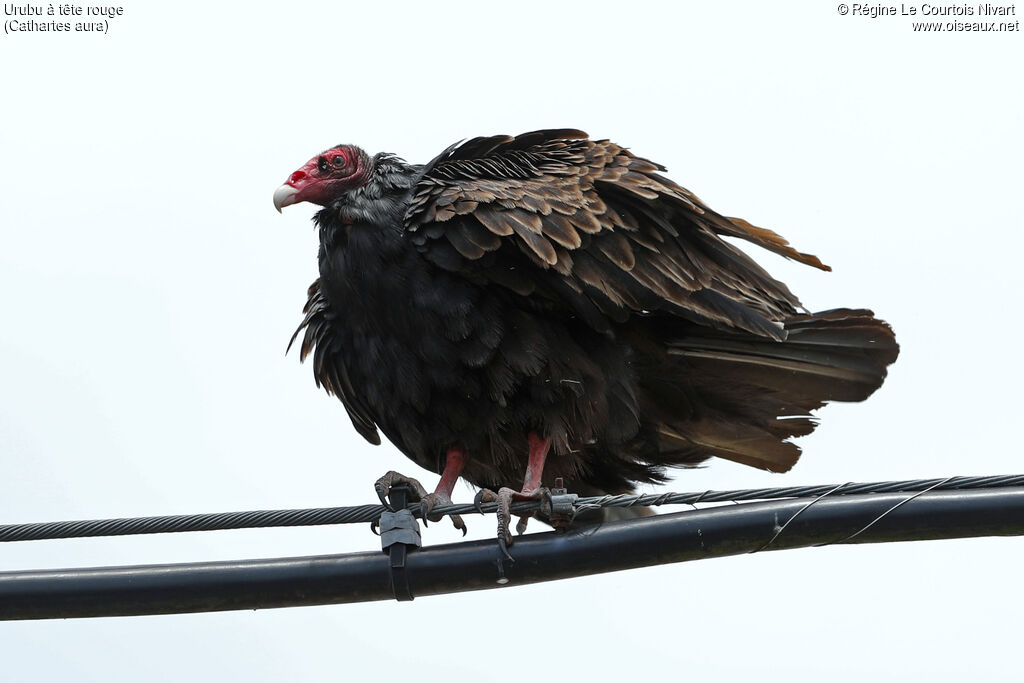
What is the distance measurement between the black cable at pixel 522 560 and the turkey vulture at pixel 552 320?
0.60 m

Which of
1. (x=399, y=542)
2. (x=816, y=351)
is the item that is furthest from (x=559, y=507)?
(x=816, y=351)

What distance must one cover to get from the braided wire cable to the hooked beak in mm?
1743

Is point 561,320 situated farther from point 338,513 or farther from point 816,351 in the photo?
point 338,513

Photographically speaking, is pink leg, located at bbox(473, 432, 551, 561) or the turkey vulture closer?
pink leg, located at bbox(473, 432, 551, 561)

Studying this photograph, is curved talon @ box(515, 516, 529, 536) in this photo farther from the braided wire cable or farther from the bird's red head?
the bird's red head

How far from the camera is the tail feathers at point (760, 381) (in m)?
5.20

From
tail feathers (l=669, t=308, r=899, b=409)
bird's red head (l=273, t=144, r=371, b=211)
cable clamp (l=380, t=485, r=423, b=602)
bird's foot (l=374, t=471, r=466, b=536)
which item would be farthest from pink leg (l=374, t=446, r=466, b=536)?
bird's red head (l=273, t=144, r=371, b=211)

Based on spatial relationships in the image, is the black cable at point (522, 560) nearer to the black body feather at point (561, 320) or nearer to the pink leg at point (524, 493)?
the pink leg at point (524, 493)

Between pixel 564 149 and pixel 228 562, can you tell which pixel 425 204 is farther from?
pixel 228 562

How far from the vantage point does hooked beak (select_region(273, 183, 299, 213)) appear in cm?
554

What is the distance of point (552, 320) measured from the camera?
5.07m

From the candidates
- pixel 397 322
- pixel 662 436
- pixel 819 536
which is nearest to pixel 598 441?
pixel 662 436

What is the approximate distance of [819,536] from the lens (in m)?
3.68

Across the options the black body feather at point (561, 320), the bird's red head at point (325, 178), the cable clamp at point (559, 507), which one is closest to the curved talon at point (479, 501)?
the cable clamp at point (559, 507)
